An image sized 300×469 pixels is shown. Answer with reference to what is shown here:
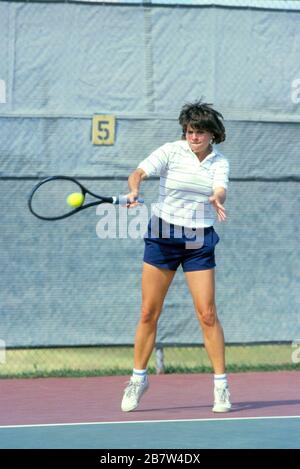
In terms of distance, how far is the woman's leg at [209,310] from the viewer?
6609mm

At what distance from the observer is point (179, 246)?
21.8 feet

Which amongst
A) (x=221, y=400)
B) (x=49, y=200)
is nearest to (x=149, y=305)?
(x=221, y=400)

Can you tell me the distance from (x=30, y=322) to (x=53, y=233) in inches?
26.1

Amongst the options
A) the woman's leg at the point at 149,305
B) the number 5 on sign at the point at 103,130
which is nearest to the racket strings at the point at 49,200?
the number 5 on sign at the point at 103,130

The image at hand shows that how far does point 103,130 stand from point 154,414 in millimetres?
2738

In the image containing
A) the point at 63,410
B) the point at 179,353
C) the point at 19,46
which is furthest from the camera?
the point at 179,353

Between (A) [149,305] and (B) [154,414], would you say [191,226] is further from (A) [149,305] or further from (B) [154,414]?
(B) [154,414]

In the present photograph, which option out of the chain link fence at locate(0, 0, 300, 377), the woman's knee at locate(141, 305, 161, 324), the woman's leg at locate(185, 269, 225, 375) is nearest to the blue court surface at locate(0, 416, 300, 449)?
the woman's leg at locate(185, 269, 225, 375)

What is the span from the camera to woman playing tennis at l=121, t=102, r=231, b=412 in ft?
21.7

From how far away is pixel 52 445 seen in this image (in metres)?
5.50

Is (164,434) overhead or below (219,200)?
below

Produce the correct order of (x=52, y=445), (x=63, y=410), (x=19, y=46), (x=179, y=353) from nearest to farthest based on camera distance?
1. (x=52, y=445)
2. (x=63, y=410)
3. (x=19, y=46)
4. (x=179, y=353)
